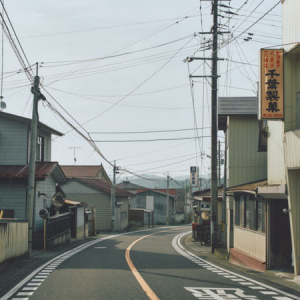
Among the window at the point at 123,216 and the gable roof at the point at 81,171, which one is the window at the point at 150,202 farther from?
the window at the point at 123,216

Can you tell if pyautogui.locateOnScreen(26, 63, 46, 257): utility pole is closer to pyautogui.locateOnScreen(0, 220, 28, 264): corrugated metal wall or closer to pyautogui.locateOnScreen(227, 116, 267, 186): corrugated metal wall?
pyautogui.locateOnScreen(0, 220, 28, 264): corrugated metal wall

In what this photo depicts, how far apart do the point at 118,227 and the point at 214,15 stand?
3212 centimetres

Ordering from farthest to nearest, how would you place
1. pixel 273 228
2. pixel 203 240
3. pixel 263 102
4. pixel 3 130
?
pixel 203 240 < pixel 3 130 < pixel 273 228 < pixel 263 102

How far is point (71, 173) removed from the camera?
66.9m

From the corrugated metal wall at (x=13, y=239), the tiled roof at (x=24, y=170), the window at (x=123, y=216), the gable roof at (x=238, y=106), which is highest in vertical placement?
the gable roof at (x=238, y=106)

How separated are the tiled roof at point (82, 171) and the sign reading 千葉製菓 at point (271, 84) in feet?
177

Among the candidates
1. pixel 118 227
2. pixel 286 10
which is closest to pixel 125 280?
pixel 286 10

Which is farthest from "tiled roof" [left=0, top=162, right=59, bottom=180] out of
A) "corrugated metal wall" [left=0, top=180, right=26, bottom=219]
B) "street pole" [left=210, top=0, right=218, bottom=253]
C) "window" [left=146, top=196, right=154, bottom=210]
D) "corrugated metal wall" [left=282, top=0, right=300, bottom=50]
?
"window" [left=146, top=196, right=154, bottom=210]

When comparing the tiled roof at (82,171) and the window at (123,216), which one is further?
the tiled roof at (82,171)

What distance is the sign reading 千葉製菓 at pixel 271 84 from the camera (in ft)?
45.3

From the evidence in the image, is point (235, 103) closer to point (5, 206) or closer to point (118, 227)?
point (5, 206)

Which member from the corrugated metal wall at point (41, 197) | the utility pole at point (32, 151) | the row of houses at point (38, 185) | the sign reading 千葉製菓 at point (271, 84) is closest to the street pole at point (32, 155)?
the utility pole at point (32, 151)

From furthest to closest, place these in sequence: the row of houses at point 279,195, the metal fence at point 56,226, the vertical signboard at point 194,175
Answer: the vertical signboard at point 194,175, the metal fence at point 56,226, the row of houses at point 279,195

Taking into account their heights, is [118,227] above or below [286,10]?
below
